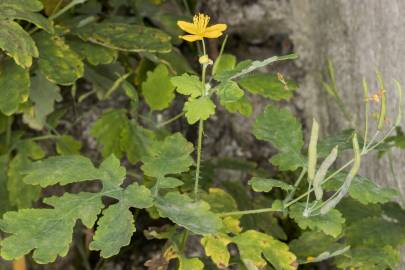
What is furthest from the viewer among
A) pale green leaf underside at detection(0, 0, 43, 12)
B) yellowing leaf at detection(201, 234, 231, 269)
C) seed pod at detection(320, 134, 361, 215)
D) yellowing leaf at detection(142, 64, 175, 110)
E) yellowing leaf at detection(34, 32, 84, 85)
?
yellowing leaf at detection(142, 64, 175, 110)

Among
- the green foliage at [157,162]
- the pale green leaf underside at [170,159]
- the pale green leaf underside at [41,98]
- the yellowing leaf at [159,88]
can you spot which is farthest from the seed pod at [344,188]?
the pale green leaf underside at [41,98]

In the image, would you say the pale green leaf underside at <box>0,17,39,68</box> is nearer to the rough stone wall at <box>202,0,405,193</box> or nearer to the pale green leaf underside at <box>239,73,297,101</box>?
the pale green leaf underside at <box>239,73,297,101</box>

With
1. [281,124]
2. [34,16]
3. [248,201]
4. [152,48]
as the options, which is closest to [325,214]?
[281,124]

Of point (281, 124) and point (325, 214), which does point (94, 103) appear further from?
point (325, 214)

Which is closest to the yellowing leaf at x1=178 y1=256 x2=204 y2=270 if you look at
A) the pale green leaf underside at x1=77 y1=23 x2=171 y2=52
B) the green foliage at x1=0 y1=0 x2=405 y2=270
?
the green foliage at x1=0 y1=0 x2=405 y2=270

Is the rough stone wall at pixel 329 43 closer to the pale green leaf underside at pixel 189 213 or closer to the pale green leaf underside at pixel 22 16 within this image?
the pale green leaf underside at pixel 189 213
